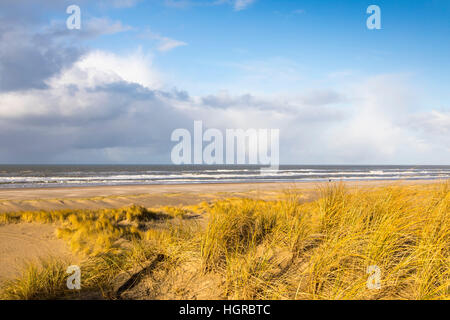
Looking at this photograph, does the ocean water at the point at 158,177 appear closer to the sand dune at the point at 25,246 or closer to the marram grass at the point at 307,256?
the marram grass at the point at 307,256

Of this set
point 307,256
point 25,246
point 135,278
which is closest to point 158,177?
point 25,246

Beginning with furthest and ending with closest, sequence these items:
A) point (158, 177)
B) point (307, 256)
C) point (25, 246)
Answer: point (158, 177)
point (25, 246)
point (307, 256)

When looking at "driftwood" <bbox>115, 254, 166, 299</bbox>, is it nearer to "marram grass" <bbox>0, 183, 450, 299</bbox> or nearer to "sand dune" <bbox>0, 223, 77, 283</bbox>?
"marram grass" <bbox>0, 183, 450, 299</bbox>

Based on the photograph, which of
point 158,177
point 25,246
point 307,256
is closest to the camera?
point 307,256

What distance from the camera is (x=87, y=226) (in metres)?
8.78

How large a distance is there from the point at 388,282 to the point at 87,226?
27.9 ft

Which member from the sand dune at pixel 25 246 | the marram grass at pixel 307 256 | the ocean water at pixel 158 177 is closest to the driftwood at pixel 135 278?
the marram grass at pixel 307 256

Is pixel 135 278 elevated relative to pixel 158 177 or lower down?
elevated

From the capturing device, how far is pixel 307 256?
4035 mm

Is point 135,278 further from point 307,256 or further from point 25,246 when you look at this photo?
point 25,246

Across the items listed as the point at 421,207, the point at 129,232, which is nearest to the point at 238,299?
the point at 421,207

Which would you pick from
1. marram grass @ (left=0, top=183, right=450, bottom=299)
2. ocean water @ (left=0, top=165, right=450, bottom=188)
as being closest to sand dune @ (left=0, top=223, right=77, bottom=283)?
marram grass @ (left=0, top=183, right=450, bottom=299)

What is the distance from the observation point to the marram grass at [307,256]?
3150 millimetres

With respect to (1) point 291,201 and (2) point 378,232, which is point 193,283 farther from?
(1) point 291,201
